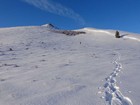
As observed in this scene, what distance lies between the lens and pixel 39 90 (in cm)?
651

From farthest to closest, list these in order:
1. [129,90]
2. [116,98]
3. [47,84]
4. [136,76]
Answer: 1. [136,76]
2. [47,84]
3. [129,90]
4. [116,98]

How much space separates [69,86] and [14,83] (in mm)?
1754

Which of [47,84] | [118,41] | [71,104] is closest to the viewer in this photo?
[71,104]

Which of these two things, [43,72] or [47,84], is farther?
[43,72]

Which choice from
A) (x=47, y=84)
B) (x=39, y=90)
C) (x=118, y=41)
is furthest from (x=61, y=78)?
(x=118, y=41)

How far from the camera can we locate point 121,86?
22.6 ft

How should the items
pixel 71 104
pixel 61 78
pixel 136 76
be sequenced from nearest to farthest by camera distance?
pixel 71 104 < pixel 61 78 < pixel 136 76

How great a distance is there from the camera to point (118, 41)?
24281 mm

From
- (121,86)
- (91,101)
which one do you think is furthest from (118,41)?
(91,101)

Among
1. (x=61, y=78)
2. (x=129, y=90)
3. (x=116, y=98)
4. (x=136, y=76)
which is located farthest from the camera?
(x=136, y=76)

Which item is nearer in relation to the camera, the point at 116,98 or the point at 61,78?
the point at 116,98

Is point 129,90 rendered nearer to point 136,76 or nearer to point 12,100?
point 136,76

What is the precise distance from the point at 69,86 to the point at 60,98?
3.74 ft

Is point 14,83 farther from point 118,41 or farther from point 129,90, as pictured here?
point 118,41
